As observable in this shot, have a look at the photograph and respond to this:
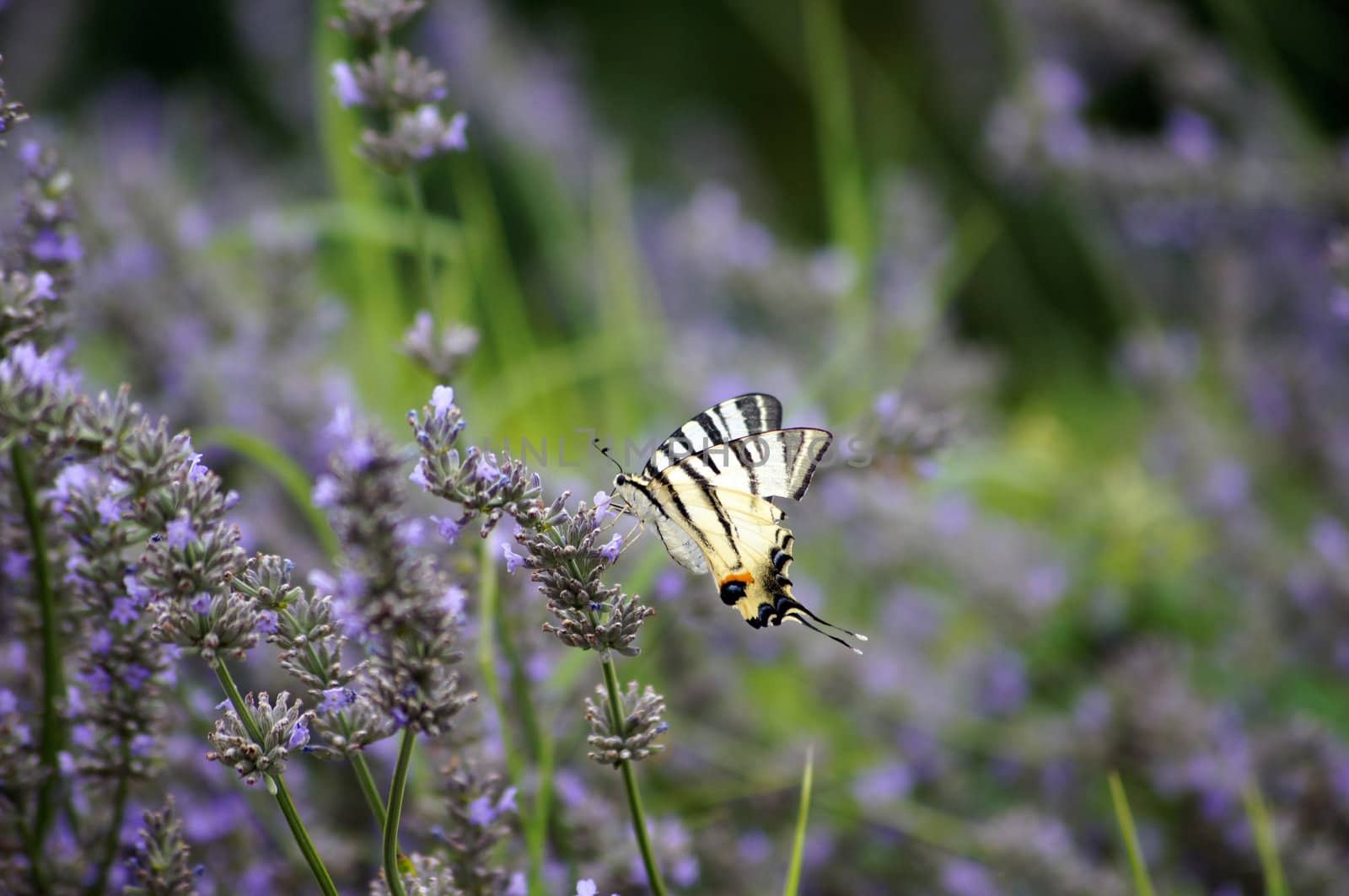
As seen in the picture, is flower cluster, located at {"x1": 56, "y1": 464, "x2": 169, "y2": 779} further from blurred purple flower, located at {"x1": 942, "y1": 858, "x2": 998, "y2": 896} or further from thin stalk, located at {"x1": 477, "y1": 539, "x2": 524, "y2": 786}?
blurred purple flower, located at {"x1": 942, "y1": 858, "x2": 998, "y2": 896}

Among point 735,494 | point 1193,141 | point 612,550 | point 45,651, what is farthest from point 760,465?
point 1193,141

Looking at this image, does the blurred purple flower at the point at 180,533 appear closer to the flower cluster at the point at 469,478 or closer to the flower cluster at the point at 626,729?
the flower cluster at the point at 469,478

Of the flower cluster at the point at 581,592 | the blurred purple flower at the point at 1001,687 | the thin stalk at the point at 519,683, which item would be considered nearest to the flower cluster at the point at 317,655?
the flower cluster at the point at 581,592

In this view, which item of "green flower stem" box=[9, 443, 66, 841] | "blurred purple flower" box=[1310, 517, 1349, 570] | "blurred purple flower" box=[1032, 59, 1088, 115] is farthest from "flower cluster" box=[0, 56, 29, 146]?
"blurred purple flower" box=[1032, 59, 1088, 115]

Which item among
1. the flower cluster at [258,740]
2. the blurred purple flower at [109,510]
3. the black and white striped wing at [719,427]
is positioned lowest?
the flower cluster at [258,740]

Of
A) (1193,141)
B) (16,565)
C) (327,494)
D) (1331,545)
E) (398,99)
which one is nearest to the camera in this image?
(327,494)

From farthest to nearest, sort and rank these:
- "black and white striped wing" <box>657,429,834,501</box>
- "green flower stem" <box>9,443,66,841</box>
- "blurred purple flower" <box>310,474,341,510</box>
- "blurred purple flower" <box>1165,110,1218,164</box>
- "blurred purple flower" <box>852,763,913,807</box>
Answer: "blurred purple flower" <box>1165,110,1218,164</box> → "blurred purple flower" <box>852,763,913,807</box> → "black and white striped wing" <box>657,429,834,501</box> → "green flower stem" <box>9,443,66,841</box> → "blurred purple flower" <box>310,474,341,510</box>

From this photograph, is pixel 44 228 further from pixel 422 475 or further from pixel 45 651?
pixel 422 475
